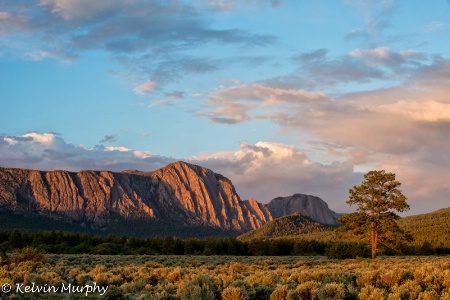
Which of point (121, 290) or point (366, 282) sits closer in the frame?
point (366, 282)

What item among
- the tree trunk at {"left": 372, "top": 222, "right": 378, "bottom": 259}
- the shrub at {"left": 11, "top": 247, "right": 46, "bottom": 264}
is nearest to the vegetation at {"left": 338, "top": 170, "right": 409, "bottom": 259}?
the tree trunk at {"left": 372, "top": 222, "right": 378, "bottom": 259}

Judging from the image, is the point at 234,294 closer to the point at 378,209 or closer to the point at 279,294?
the point at 279,294


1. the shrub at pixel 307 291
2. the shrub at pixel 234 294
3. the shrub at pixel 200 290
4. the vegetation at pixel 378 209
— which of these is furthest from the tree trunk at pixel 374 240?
the shrub at pixel 234 294

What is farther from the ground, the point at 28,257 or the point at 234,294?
the point at 234,294

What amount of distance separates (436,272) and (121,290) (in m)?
11.4

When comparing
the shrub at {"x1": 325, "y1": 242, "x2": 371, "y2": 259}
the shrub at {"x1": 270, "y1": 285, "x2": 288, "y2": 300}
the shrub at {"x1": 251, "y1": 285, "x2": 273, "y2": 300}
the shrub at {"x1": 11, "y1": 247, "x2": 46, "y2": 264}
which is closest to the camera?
the shrub at {"x1": 270, "y1": 285, "x2": 288, "y2": 300}

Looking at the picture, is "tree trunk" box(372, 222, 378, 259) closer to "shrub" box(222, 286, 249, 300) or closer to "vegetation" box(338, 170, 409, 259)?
"vegetation" box(338, 170, 409, 259)

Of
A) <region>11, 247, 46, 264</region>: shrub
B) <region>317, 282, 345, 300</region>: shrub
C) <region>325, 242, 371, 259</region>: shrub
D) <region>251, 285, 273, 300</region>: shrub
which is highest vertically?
<region>317, 282, 345, 300</region>: shrub

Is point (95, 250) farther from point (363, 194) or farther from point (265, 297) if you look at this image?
point (265, 297)

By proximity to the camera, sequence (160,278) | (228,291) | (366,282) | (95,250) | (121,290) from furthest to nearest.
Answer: (95,250) → (160,278) → (121,290) → (366,282) → (228,291)

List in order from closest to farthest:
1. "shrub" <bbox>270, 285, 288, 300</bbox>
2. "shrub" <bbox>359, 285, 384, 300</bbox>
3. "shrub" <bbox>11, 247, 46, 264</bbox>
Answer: "shrub" <bbox>359, 285, 384, 300</bbox> → "shrub" <bbox>270, 285, 288, 300</bbox> → "shrub" <bbox>11, 247, 46, 264</bbox>

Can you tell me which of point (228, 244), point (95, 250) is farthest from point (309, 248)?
point (95, 250)

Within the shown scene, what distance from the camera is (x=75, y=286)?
65.7 feet

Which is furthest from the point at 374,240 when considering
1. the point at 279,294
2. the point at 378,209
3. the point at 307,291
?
the point at 279,294
